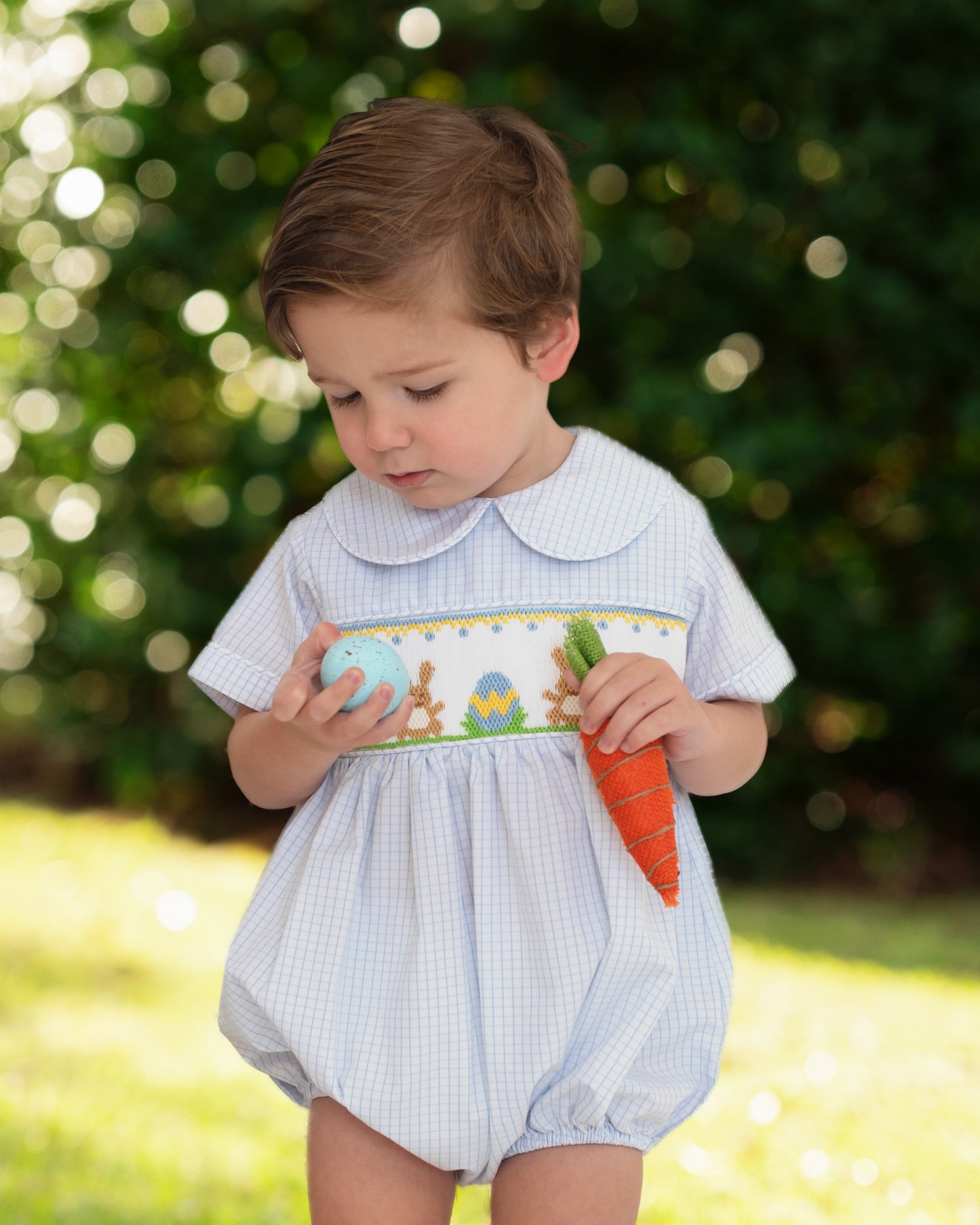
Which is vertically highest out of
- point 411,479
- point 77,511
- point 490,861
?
point 411,479

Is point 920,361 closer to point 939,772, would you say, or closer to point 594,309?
point 594,309

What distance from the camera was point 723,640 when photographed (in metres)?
1.56

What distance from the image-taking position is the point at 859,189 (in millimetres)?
3256

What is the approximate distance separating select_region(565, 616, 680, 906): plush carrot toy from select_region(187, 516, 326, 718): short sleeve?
400 millimetres

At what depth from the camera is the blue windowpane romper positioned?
142cm

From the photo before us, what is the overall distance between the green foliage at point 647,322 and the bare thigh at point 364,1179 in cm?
217

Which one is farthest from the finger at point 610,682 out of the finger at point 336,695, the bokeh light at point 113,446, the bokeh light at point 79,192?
the bokeh light at point 79,192

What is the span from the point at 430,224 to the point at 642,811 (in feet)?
2.09

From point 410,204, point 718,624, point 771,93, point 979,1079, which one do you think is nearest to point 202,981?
point 979,1079

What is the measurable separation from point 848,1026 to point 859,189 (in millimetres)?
1971

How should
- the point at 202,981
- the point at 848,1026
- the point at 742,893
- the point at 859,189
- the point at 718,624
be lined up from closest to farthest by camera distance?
1. the point at 718,624
2. the point at 848,1026
3. the point at 202,981
4. the point at 859,189
5. the point at 742,893

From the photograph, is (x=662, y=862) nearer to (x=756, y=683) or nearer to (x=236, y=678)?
(x=756, y=683)

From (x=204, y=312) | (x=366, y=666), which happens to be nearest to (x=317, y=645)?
(x=366, y=666)

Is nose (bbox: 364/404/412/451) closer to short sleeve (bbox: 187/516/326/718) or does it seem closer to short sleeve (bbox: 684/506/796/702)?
short sleeve (bbox: 187/516/326/718)
